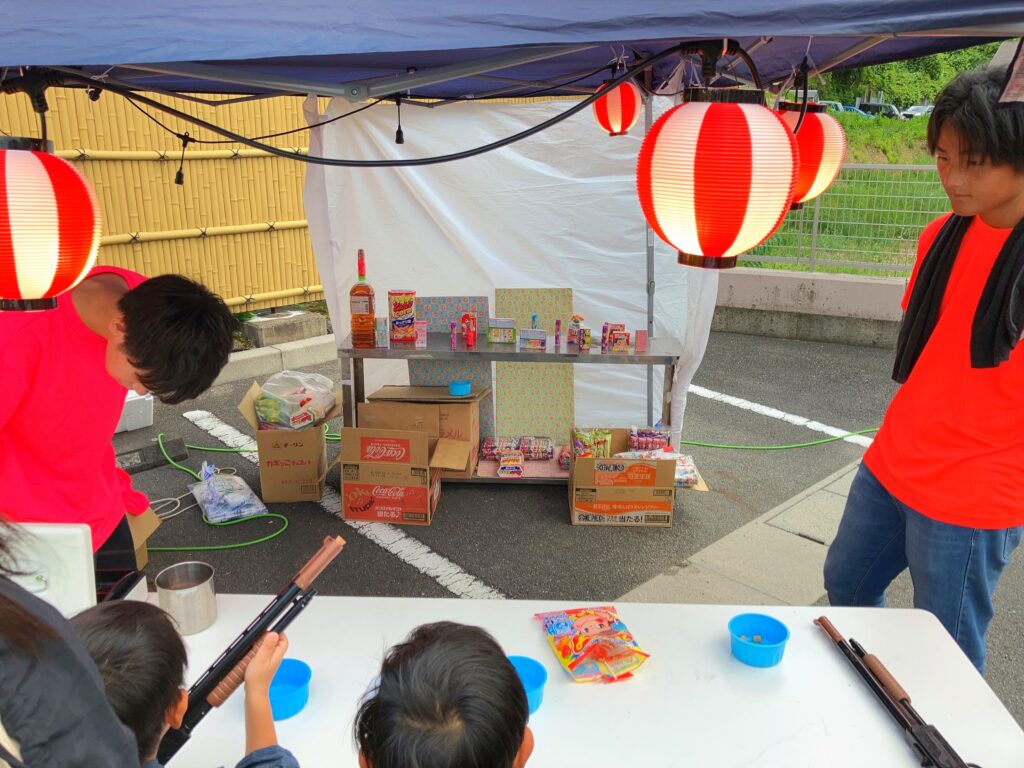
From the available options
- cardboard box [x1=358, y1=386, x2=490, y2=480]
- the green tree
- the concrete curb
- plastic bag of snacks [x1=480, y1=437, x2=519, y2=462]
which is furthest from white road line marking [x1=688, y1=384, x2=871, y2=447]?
the green tree

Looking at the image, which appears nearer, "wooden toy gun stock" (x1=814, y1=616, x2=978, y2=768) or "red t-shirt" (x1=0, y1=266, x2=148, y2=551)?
"wooden toy gun stock" (x1=814, y1=616, x2=978, y2=768)

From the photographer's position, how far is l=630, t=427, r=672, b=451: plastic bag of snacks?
173 inches

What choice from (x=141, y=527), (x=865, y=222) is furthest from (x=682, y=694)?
(x=865, y=222)

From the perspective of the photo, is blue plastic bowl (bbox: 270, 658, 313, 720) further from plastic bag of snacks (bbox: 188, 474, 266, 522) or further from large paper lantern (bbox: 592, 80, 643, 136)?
large paper lantern (bbox: 592, 80, 643, 136)

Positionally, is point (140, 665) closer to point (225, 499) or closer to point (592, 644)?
point (592, 644)

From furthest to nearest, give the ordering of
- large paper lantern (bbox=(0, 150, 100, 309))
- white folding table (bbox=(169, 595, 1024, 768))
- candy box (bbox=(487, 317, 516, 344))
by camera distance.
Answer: candy box (bbox=(487, 317, 516, 344)), large paper lantern (bbox=(0, 150, 100, 309)), white folding table (bbox=(169, 595, 1024, 768))

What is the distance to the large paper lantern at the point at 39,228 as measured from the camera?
1.67 metres

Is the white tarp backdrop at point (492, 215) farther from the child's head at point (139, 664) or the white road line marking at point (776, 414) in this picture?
the child's head at point (139, 664)

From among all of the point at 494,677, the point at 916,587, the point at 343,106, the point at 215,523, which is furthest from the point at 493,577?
the point at 343,106

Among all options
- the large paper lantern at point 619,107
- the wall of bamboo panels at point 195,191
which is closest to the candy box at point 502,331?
the large paper lantern at point 619,107

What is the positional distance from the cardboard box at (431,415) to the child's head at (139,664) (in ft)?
10.2

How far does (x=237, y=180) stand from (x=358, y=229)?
3191 millimetres

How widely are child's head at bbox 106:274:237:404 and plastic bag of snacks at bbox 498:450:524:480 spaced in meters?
2.88

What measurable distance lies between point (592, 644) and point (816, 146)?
207 centimetres
